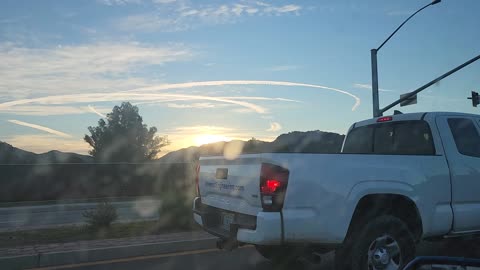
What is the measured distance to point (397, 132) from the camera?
657 cm

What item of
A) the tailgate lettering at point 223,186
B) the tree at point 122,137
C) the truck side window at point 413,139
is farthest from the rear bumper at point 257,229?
the tree at point 122,137

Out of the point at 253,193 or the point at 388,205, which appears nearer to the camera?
the point at 253,193

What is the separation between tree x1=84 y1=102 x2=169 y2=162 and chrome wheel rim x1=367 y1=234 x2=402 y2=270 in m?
89.6

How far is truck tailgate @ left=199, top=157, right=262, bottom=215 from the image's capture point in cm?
501

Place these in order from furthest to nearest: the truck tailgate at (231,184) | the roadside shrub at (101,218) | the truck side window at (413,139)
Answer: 1. the roadside shrub at (101,218)
2. the truck side window at (413,139)
3. the truck tailgate at (231,184)

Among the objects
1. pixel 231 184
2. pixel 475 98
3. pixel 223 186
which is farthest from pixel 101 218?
pixel 475 98

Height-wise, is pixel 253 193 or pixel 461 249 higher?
pixel 253 193

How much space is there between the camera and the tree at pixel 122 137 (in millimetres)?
93250

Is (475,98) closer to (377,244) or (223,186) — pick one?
(377,244)

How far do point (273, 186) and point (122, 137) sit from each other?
91067 millimetres

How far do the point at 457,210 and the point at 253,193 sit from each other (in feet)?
9.12

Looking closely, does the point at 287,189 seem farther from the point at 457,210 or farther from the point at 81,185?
the point at 81,185

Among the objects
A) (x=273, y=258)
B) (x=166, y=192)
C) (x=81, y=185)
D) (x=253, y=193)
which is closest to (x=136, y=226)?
(x=166, y=192)

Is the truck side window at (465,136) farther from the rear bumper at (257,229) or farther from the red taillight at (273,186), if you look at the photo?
the rear bumper at (257,229)
